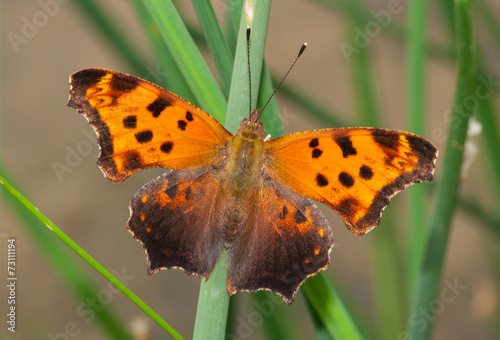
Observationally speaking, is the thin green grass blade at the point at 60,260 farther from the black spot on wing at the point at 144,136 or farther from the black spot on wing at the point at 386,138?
the black spot on wing at the point at 386,138

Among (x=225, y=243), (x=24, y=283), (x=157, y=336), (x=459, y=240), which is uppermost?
(x=225, y=243)

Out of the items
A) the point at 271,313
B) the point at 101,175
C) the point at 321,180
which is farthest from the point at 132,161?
the point at 101,175

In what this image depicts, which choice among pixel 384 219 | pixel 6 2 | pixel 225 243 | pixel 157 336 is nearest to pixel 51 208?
pixel 157 336

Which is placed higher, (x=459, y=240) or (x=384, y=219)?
(x=384, y=219)

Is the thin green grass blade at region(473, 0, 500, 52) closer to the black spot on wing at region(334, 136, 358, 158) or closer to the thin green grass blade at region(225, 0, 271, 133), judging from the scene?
the black spot on wing at region(334, 136, 358, 158)

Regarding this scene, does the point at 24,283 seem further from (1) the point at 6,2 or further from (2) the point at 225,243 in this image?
(2) the point at 225,243

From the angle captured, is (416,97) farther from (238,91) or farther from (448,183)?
(238,91)
